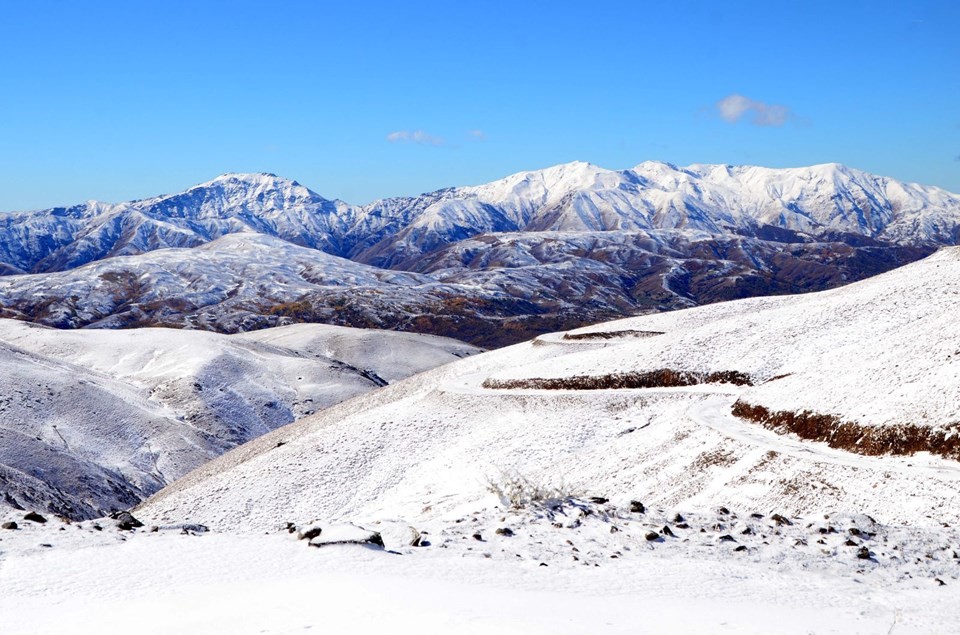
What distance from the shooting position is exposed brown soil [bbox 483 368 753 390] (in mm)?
58719

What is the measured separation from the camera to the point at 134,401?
9600cm

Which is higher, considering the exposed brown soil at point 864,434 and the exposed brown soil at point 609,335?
the exposed brown soil at point 609,335

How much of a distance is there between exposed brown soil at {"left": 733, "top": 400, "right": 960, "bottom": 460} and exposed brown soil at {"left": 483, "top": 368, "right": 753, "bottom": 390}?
1209 cm

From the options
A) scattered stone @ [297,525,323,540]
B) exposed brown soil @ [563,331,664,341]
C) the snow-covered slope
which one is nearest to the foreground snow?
scattered stone @ [297,525,323,540]

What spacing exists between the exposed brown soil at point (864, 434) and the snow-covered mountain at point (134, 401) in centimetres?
4138

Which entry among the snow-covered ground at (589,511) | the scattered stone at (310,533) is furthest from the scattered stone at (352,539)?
the scattered stone at (310,533)

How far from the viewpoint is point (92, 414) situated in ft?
283

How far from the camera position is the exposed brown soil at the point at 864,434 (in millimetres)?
34188

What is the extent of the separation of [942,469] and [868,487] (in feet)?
10.5

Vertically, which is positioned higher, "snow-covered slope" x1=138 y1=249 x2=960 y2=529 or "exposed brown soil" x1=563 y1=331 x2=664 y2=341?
"exposed brown soil" x1=563 y1=331 x2=664 y2=341

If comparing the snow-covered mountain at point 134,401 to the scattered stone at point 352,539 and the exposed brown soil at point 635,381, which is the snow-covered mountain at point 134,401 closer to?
the scattered stone at point 352,539

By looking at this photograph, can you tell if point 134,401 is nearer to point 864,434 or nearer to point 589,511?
point 864,434

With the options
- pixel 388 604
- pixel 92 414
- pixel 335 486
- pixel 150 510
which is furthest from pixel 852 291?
pixel 92 414

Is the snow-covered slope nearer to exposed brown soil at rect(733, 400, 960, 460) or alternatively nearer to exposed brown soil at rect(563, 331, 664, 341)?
exposed brown soil at rect(733, 400, 960, 460)
